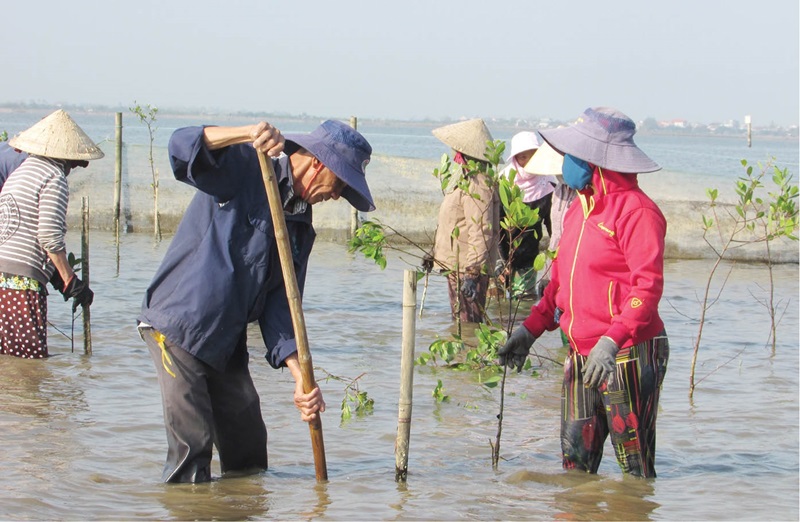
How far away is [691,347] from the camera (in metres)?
8.91

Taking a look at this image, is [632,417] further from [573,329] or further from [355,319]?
[355,319]

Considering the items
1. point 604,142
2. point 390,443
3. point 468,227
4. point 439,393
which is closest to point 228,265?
point 604,142

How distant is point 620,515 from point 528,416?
1990 millimetres

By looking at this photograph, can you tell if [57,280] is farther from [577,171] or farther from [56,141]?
[577,171]

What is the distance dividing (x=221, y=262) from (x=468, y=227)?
4700 mm

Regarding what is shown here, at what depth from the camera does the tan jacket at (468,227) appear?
26.9 feet

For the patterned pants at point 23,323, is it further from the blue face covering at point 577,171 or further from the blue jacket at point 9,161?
the blue face covering at point 577,171

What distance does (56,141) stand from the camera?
21.3ft

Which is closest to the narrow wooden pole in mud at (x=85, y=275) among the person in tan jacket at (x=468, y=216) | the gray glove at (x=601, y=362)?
the person in tan jacket at (x=468, y=216)

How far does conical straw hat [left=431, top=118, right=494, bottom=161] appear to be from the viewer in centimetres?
820

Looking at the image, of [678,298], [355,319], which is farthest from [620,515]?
[678,298]

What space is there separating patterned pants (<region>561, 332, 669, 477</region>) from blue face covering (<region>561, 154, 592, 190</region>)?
0.71m

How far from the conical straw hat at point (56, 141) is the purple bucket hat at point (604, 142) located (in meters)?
3.42

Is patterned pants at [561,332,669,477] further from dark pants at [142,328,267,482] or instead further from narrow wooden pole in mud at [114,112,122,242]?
narrow wooden pole in mud at [114,112,122,242]
